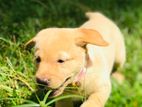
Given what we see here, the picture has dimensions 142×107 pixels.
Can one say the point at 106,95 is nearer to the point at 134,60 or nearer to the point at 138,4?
the point at 134,60

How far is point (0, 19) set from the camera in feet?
21.4

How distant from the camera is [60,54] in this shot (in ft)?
15.6

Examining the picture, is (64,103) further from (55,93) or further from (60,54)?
(60,54)

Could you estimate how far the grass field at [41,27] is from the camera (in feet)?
16.8

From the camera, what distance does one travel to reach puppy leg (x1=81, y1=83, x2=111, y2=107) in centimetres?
512

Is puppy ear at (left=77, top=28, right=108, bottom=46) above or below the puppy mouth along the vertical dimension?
above

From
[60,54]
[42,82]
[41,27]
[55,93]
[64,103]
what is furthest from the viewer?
[41,27]

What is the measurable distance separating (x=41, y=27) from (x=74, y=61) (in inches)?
69.2

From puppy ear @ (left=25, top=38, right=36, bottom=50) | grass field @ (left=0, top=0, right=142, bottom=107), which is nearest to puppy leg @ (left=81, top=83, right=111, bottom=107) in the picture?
grass field @ (left=0, top=0, right=142, bottom=107)

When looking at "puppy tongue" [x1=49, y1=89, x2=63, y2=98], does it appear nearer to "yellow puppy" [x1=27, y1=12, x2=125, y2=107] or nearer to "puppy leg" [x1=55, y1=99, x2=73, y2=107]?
"yellow puppy" [x1=27, y1=12, x2=125, y2=107]

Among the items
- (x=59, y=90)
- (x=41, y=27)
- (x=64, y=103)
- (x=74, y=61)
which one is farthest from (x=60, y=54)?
(x=41, y=27)

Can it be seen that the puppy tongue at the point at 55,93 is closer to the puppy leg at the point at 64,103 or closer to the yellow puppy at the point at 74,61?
the yellow puppy at the point at 74,61

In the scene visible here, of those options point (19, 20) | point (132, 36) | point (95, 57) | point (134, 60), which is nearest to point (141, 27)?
point (132, 36)

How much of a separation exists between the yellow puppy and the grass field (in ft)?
1.15
